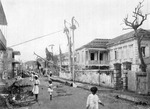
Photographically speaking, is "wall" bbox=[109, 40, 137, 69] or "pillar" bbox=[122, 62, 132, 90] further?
"wall" bbox=[109, 40, 137, 69]

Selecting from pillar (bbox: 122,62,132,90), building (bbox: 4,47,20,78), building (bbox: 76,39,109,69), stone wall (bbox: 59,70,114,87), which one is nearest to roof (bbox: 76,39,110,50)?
building (bbox: 76,39,109,69)

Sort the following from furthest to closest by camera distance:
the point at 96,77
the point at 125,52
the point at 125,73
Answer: the point at 125,52 → the point at 96,77 → the point at 125,73

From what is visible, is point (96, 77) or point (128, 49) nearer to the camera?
point (96, 77)

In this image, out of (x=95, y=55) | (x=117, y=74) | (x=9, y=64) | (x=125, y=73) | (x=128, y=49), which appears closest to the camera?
(x=125, y=73)

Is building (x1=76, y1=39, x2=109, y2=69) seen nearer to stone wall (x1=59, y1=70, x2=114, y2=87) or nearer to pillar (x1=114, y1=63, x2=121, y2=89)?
stone wall (x1=59, y1=70, x2=114, y2=87)

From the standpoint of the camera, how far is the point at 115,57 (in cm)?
3516

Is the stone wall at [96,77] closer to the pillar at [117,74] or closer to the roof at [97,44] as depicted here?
the pillar at [117,74]

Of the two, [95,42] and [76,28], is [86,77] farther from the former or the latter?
[95,42]

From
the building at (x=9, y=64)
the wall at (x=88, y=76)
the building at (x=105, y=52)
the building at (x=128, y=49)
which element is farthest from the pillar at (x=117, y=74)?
the building at (x=9, y=64)

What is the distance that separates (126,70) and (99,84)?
551cm

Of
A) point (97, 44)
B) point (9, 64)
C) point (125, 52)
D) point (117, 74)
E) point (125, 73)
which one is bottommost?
point (117, 74)

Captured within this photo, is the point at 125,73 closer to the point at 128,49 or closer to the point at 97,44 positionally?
the point at 128,49

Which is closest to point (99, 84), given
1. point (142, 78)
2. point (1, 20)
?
point (142, 78)

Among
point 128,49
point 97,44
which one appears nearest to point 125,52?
point 128,49
